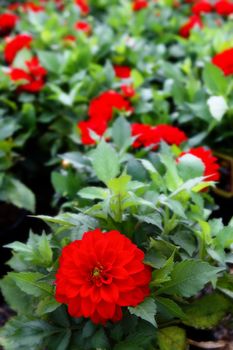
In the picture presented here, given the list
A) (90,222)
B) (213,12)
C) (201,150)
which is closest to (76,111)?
(201,150)

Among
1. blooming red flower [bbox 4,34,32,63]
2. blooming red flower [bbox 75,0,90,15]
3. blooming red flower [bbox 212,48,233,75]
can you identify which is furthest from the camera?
blooming red flower [bbox 75,0,90,15]

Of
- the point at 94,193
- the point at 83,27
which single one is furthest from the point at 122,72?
the point at 94,193

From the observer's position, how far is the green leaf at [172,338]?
1173mm

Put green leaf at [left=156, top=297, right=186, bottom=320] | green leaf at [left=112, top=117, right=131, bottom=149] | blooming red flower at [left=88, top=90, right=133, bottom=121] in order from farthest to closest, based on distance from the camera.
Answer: blooming red flower at [left=88, top=90, right=133, bottom=121], green leaf at [left=112, top=117, right=131, bottom=149], green leaf at [left=156, top=297, right=186, bottom=320]

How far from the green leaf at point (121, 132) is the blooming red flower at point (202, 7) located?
170 cm

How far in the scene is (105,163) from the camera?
4.23 feet

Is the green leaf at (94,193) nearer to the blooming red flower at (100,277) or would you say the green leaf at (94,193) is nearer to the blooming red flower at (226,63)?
the blooming red flower at (100,277)

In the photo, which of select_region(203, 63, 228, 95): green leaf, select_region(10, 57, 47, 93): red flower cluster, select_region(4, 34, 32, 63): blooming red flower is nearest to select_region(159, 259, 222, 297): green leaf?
select_region(203, 63, 228, 95): green leaf

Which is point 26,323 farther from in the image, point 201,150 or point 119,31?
point 119,31

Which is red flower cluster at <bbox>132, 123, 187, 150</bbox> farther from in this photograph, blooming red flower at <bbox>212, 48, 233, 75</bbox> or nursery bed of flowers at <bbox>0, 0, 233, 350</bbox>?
blooming red flower at <bbox>212, 48, 233, 75</bbox>

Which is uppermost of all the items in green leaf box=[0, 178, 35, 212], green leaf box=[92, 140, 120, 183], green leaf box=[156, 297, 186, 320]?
green leaf box=[92, 140, 120, 183]

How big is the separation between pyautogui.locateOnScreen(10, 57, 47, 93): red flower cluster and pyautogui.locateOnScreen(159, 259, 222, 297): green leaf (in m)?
1.26

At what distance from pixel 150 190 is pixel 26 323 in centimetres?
47

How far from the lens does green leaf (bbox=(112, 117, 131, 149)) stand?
162cm
